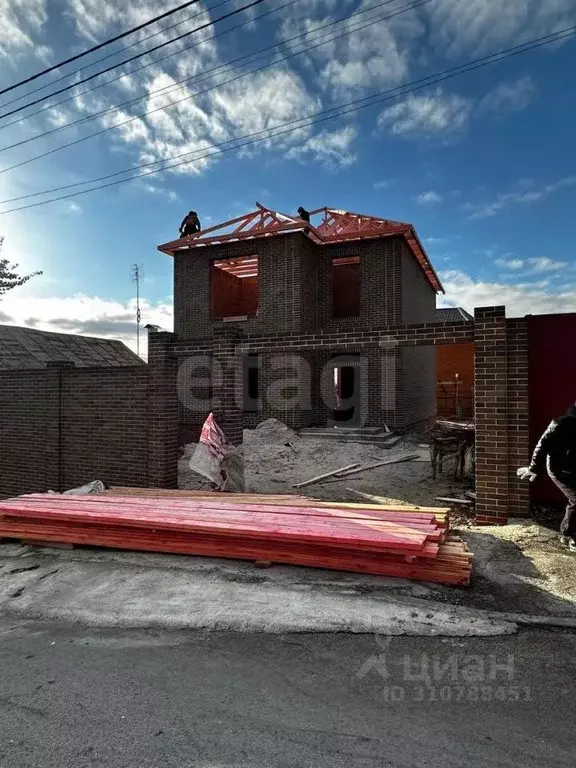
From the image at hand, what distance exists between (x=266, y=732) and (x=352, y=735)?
1.55ft

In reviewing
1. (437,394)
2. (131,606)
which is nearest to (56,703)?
(131,606)

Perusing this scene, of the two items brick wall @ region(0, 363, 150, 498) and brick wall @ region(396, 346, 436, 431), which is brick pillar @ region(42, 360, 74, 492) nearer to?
brick wall @ region(0, 363, 150, 498)

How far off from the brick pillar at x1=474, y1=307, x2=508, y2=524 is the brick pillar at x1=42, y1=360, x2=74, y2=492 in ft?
26.0

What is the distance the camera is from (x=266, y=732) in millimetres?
2512

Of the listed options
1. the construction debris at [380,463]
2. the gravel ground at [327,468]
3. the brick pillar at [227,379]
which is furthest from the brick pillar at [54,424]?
the construction debris at [380,463]

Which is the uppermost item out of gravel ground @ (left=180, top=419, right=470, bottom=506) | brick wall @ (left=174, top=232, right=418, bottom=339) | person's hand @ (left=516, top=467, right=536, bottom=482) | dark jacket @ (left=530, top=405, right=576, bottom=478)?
brick wall @ (left=174, top=232, right=418, bottom=339)

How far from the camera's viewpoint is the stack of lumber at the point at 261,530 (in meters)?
4.37

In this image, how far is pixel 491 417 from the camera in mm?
6184

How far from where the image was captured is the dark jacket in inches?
197

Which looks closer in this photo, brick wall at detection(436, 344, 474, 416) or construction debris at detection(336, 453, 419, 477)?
construction debris at detection(336, 453, 419, 477)
